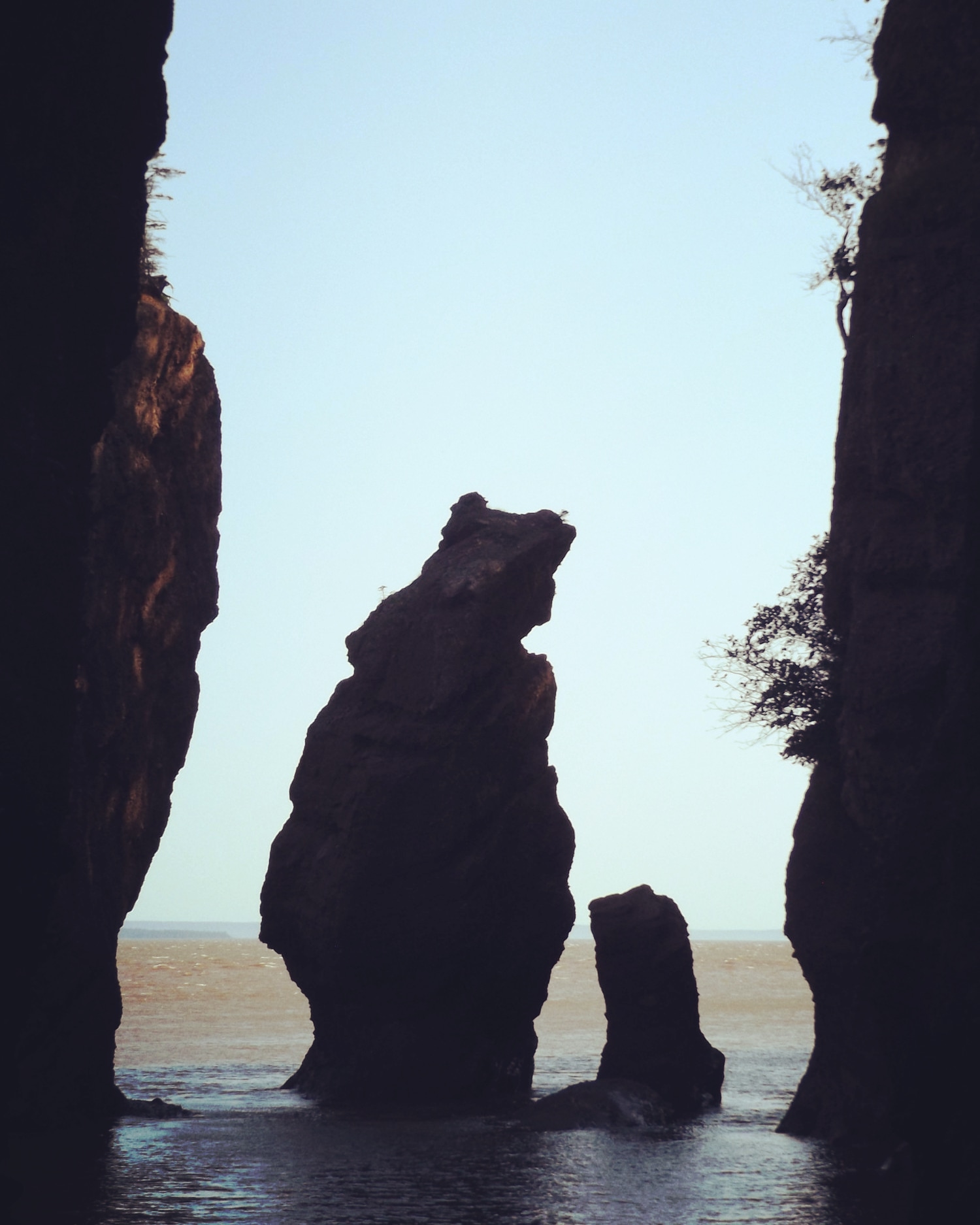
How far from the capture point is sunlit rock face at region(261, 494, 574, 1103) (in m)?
25.7

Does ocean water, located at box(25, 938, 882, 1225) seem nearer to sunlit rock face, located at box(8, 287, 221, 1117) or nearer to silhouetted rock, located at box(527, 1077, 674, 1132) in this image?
silhouetted rock, located at box(527, 1077, 674, 1132)

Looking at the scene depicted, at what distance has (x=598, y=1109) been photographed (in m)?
21.4

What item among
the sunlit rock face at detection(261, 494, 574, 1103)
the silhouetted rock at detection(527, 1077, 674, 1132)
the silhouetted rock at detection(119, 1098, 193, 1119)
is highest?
the sunlit rock face at detection(261, 494, 574, 1103)

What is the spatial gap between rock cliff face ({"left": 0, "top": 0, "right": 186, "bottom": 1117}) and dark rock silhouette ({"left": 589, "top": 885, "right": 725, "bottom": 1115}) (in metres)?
19.2

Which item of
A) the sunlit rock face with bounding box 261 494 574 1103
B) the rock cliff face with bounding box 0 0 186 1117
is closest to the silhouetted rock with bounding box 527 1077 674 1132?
the sunlit rock face with bounding box 261 494 574 1103

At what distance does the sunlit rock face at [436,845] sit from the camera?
25.7m

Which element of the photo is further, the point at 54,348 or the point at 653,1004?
the point at 653,1004

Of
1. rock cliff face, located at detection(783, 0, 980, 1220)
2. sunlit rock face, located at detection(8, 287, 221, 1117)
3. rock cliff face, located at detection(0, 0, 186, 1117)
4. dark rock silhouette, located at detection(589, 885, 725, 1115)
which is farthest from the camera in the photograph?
dark rock silhouette, located at detection(589, 885, 725, 1115)

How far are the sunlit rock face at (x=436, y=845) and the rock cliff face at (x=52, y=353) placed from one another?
16.9m

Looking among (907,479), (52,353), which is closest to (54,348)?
(52,353)

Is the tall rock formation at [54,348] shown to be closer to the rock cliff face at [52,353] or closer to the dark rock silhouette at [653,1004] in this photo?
the rock cliff face at [52,353]

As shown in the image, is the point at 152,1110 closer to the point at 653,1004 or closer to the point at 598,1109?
the point at 598,1109

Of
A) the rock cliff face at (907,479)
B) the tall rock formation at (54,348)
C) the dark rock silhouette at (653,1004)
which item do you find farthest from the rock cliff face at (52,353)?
the dark rock silhouette at (653,1004)

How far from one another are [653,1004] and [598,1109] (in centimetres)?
545
